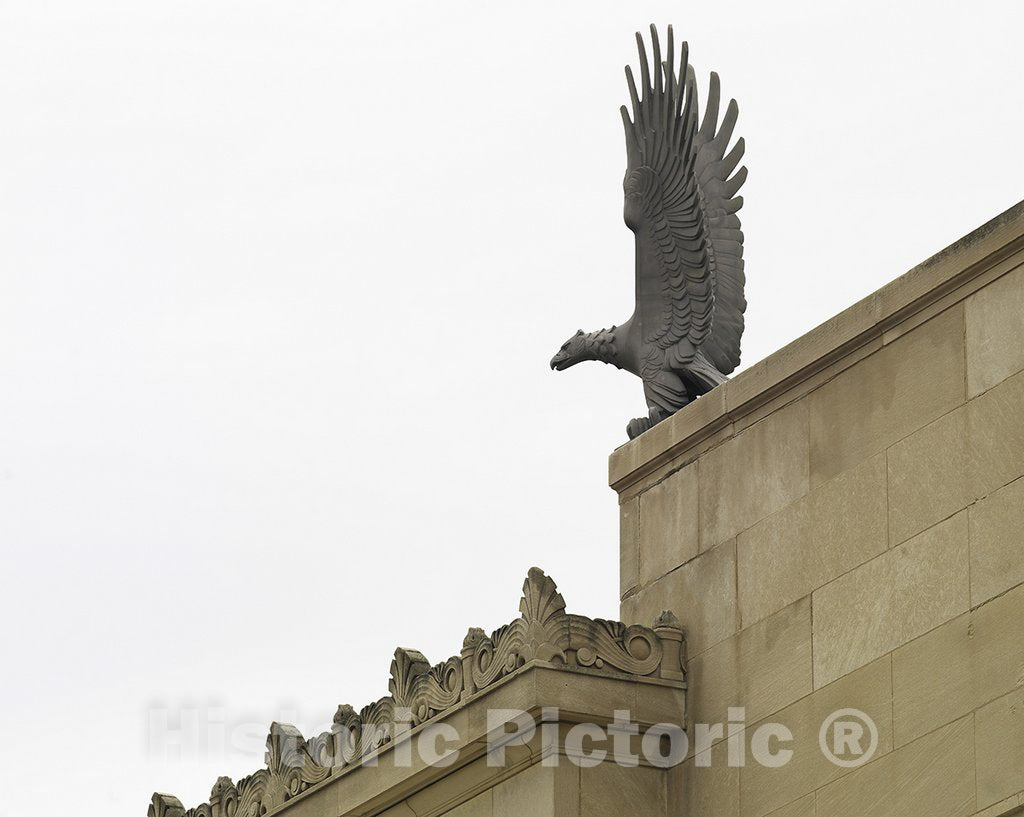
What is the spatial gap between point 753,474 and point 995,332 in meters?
2.29

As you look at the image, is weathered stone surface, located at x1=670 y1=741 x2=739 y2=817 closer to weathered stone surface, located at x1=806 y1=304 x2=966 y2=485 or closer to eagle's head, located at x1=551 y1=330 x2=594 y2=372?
weathered stone surface, located at x1=806 y1=304 x2=966 y2=485

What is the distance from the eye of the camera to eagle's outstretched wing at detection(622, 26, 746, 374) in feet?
58.4

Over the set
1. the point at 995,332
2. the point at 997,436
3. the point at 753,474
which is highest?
the point at 753,474

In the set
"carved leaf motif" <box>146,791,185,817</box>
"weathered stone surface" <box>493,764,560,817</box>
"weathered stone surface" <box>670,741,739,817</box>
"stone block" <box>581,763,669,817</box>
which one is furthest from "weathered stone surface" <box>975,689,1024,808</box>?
"carved leaf motif" <box>146,791,185,817</box>

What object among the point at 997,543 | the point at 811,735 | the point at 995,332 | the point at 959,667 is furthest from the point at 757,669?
the point at 995,332

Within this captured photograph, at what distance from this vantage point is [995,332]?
14180mm

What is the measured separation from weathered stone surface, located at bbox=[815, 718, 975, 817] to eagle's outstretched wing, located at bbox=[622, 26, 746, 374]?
4228mm

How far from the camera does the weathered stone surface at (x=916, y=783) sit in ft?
44.2

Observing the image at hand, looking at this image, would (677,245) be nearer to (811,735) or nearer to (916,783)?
(811,735)

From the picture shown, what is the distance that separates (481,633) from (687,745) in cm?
151

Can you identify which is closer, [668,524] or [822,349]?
[822,349]

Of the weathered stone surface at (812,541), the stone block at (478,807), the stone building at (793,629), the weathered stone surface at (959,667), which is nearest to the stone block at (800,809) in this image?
the stone building at (793,629)

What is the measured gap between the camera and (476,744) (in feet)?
51.1

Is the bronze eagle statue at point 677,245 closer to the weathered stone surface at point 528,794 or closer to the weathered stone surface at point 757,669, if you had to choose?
the weathered stone surface at point 757,669
